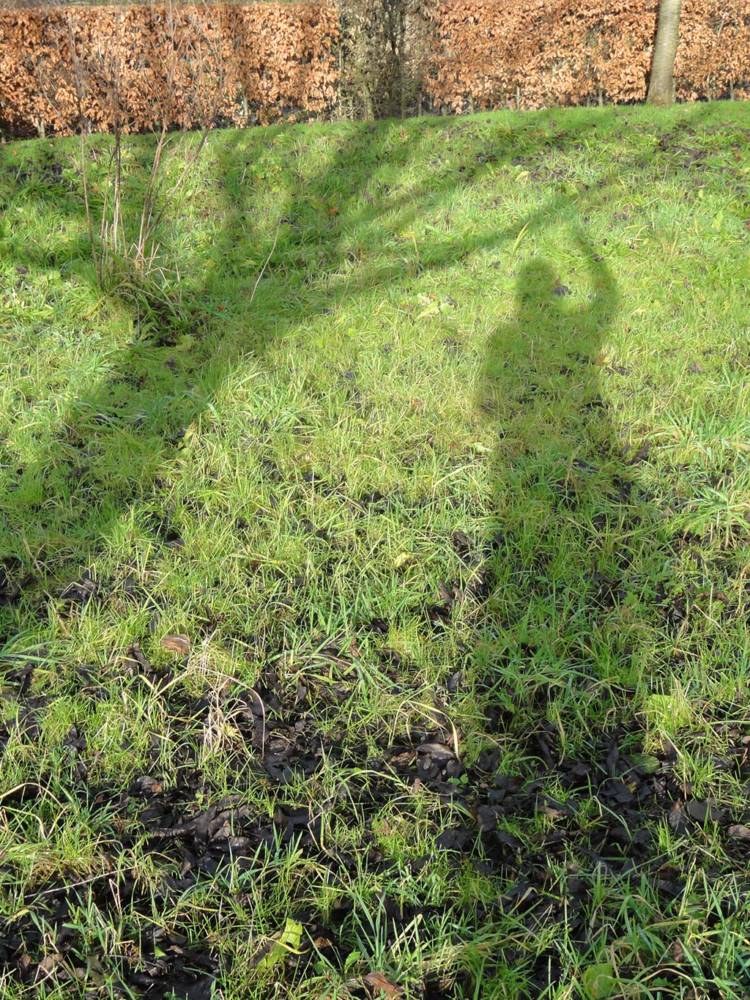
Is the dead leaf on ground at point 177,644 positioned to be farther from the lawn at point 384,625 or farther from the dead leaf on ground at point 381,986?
the dead leaf on ground at point 381,986

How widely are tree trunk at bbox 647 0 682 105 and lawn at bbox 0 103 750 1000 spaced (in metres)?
4.57

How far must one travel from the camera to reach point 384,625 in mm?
2682

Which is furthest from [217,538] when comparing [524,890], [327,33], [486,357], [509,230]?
[327,33]

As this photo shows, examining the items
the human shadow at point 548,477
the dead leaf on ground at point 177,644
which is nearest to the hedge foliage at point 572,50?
the human shadow at point 548,477

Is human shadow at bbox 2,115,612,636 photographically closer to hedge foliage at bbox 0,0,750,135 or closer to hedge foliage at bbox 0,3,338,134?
hedge foliage at bbox 0,3,338,134

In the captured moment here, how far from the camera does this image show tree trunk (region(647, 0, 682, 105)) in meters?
8.33

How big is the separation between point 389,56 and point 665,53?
11.0 ft

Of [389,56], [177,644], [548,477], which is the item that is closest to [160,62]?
[389,56]

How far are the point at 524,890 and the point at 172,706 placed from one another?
1222mm

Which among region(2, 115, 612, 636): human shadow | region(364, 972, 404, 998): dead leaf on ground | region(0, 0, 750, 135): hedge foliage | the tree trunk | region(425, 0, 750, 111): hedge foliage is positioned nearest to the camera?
region(364, 972, 404, 998): dead leaf on ground

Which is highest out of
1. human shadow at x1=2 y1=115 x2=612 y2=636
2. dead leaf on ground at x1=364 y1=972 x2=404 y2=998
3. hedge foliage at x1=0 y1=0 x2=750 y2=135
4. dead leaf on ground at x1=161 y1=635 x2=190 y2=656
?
hedge foliage at x1=0 y1=0 x2=750 y2=135

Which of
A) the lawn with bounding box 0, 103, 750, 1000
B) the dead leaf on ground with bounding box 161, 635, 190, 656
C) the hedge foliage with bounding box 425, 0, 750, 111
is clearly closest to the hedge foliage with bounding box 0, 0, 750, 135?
the hedge foliage with bounding box 425, 0, 750, 111

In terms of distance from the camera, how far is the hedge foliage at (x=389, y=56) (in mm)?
8477

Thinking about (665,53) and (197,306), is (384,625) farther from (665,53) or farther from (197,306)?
(665,53)
